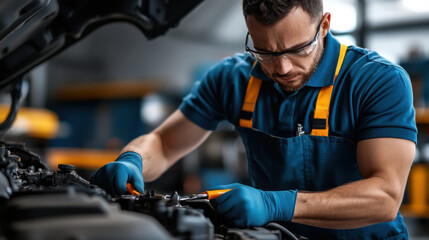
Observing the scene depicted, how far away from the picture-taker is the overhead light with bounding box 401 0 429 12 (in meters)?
7.79

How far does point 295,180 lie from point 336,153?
160mm

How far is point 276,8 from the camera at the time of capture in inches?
47.1

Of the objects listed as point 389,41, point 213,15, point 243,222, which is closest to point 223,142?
point 213,15

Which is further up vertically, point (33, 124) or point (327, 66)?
point (327, 66)

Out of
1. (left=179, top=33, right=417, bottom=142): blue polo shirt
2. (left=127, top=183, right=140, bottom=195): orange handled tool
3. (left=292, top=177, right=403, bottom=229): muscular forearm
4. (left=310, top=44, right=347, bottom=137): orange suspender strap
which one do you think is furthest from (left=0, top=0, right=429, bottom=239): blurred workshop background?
(left=127, top=183, right=140, bottom=195): orange handled tool

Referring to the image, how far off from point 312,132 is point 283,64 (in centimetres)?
24

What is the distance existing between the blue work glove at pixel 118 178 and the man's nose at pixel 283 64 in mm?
561

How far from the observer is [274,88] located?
1478mm

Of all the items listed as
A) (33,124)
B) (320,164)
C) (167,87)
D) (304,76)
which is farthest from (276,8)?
(167,87)

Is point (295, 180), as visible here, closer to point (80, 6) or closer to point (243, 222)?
point (243, 222)

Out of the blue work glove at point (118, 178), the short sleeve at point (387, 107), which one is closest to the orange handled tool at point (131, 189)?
the blue work glove at point (118, 178)

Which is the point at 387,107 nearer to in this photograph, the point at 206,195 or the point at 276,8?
the point at 276,8

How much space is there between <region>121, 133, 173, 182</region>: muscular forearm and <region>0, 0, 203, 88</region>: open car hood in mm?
435

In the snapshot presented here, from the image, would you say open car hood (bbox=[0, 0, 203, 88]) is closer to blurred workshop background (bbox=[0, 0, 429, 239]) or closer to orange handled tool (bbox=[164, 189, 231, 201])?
orange handled tool (bbox=[164, 189, 231, 201])
